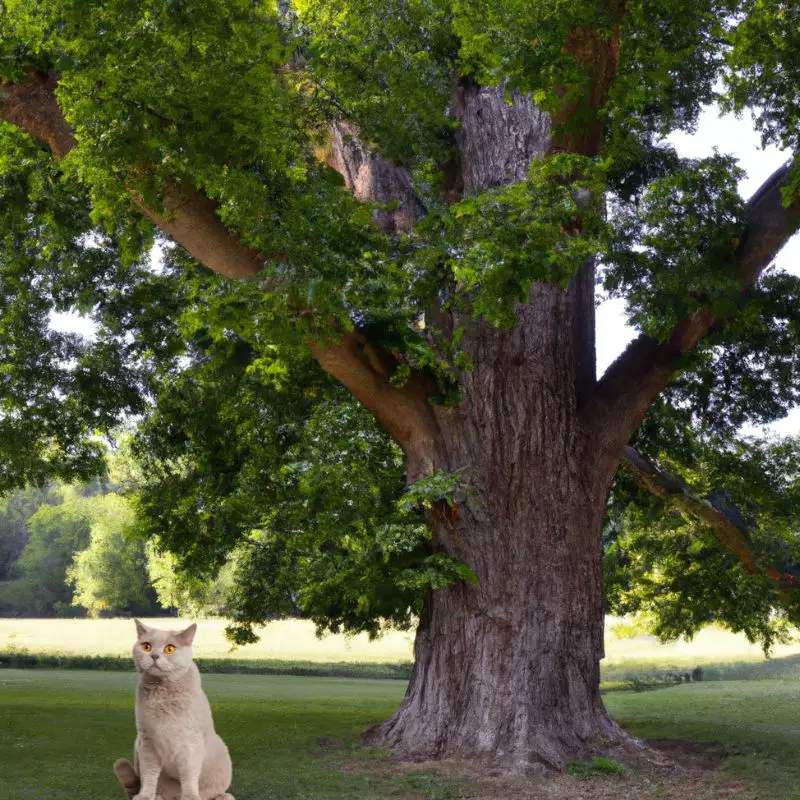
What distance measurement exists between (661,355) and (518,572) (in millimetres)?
3145

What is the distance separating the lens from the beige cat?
5.49 meters

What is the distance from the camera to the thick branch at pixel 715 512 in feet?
46.9

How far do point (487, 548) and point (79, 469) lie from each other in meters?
8.42

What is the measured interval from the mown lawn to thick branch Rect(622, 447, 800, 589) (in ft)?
6.93

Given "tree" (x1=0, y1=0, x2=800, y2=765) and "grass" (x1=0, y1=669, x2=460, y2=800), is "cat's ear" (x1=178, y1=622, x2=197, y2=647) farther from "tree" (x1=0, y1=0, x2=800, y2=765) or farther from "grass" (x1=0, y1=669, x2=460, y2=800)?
"tree" (x1=0, y1=0, x2=800, y2=765)

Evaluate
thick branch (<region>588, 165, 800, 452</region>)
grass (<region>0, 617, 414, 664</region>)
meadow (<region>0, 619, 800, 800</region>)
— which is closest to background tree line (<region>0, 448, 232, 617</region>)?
grass (<region>0, 617, 414, 664</region>)

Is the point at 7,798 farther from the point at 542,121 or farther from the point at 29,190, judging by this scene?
the point at 542,121

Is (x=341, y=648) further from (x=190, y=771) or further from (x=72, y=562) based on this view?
(x=190, y=771)

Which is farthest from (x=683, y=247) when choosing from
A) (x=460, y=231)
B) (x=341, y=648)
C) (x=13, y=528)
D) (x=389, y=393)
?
(x=13, y=528)

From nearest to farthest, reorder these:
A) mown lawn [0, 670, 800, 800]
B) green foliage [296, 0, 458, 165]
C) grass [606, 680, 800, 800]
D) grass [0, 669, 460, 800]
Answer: grass [0, 669, 460, 800] → mown lawn [0, 670, 800, 800] → grass [606, 680, 800, 800] → green foliage [296, 0, 458, 165]

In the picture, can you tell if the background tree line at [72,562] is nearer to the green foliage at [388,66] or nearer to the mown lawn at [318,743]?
the mown lawn at [318,743]

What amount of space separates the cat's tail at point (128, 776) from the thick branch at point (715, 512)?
949cm

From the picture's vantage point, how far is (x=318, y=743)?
1228cm

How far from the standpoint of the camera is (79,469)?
1698 cm
